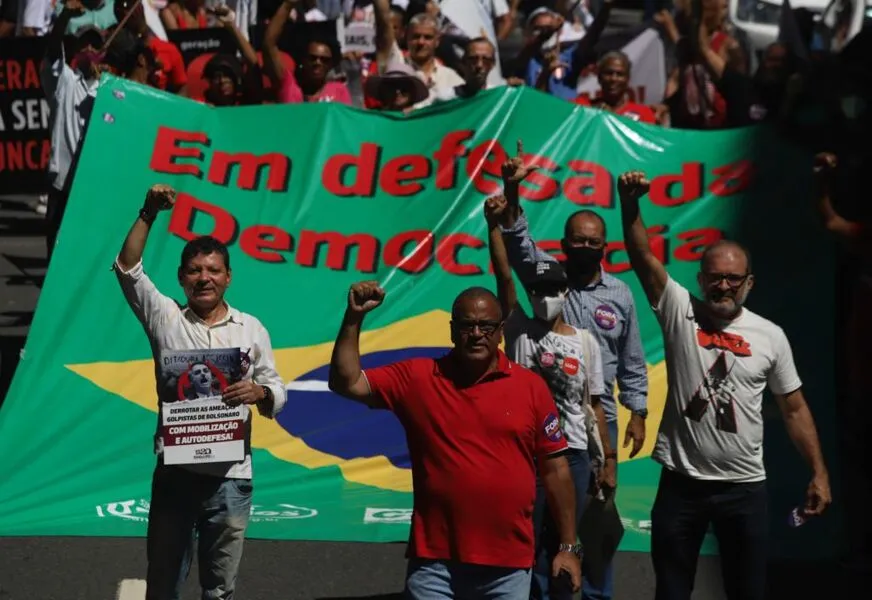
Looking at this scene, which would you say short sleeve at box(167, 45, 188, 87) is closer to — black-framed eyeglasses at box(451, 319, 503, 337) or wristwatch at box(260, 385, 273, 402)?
wristwatch at box(260, 385, 273, 402)

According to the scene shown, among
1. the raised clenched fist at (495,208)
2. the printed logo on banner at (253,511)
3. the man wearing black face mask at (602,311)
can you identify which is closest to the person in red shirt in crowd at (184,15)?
the printed logo on banner at (253,511)

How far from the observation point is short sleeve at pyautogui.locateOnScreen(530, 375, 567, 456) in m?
5.53

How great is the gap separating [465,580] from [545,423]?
60cm

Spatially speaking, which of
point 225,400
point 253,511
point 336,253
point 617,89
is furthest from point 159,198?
point 617,89

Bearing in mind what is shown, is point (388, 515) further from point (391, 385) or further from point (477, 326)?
point (477, 326)

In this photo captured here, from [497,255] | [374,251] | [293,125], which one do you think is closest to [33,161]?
[293,125]

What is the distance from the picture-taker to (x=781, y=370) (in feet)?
21.1

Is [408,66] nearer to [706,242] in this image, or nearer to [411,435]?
[706,242]

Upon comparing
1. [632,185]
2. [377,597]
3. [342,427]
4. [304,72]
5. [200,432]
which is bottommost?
[377,597]

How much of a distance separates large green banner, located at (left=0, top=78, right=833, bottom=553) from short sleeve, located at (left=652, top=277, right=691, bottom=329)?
7.06 ft

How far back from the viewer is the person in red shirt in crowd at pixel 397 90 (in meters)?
10.6

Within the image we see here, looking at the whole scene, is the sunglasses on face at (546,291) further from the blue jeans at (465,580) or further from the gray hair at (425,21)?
the gray hair at (425,21)

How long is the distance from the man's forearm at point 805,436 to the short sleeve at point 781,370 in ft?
0.37

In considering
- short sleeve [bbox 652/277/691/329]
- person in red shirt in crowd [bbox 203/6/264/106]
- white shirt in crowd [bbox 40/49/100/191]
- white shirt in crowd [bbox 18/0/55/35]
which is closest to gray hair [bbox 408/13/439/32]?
person in red shirt in crowd [bbox 203/6/264/106]
